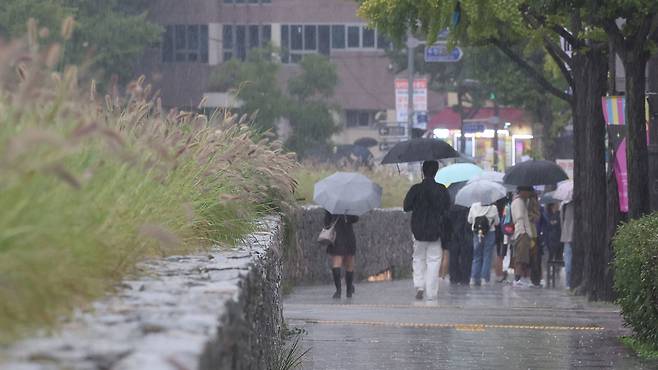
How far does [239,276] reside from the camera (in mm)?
6121

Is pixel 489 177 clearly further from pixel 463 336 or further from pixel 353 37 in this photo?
pixel 353 37

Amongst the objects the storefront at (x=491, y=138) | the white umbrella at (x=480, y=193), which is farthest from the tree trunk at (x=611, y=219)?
the storefront at (x=491, y=138)

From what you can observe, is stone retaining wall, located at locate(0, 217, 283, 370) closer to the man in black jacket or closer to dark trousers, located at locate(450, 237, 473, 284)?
the man in black jacket

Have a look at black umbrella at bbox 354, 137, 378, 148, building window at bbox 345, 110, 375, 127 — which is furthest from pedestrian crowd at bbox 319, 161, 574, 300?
building window at bbox 345, 110, 375, 127

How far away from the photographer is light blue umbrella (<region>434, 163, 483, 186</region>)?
30.1 m

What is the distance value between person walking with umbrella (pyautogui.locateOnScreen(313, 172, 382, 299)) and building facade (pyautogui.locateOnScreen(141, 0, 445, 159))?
Result: 52393 millimetres

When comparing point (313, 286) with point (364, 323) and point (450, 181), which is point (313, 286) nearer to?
point (450, 181)

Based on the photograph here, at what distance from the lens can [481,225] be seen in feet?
87.5

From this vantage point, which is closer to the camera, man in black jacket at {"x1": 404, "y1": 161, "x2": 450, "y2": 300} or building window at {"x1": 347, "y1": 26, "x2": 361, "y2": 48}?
man in black jacket at {"x1": 404, "y1": 161, "x2": 450, "y2": 300}

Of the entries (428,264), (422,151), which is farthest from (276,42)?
(428,264)

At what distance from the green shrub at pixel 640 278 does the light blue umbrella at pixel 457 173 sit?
16.9 m

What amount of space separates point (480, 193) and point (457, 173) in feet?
11.1

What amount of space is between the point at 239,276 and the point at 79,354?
2.06 meters

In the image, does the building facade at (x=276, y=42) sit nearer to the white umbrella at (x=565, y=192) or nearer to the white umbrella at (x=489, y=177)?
the white umbrella at (x=489, y=177)
